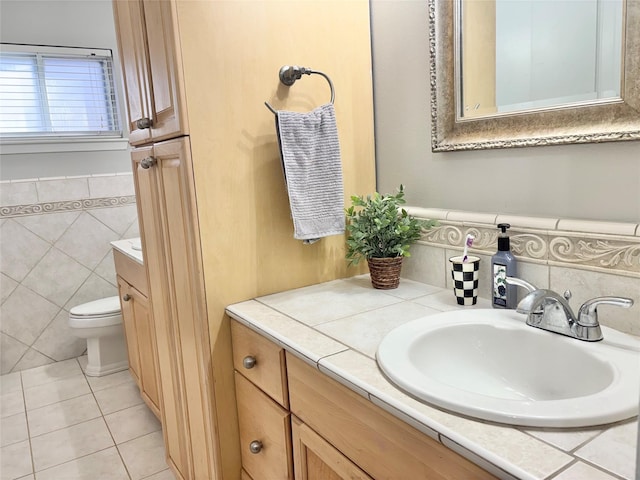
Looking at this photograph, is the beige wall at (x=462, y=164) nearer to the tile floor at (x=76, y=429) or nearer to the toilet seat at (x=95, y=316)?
the tile floor at (x=76, y=429)

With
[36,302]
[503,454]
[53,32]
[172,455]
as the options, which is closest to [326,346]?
[503,454]

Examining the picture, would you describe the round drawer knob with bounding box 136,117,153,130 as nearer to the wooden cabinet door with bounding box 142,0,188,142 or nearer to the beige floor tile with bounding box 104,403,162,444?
the wooden cabinet door with bounding box 142,0,188,142

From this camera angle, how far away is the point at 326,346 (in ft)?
3.32

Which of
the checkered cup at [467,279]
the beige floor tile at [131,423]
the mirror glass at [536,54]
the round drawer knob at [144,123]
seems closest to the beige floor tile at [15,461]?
the beige floor tile at [131,423]

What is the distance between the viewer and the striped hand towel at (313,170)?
1.33 m

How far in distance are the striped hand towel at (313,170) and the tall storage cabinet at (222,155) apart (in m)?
0.08

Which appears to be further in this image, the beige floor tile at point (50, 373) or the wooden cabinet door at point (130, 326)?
the beige floor tile at point (50, 373)

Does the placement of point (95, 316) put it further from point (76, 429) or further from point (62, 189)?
point (62, 189)

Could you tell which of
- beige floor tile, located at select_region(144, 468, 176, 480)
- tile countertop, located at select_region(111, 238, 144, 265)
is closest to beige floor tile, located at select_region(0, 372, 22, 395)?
tile countertop, located at select_region(111, 238, 144, 265)

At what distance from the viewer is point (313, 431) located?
3.41 ft

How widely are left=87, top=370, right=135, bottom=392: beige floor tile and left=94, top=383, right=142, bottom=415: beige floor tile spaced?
1.7 inches

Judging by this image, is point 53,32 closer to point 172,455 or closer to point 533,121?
point 172,455

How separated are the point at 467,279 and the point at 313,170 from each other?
512 millimetres

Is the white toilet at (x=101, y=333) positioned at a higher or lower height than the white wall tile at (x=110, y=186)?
lower
